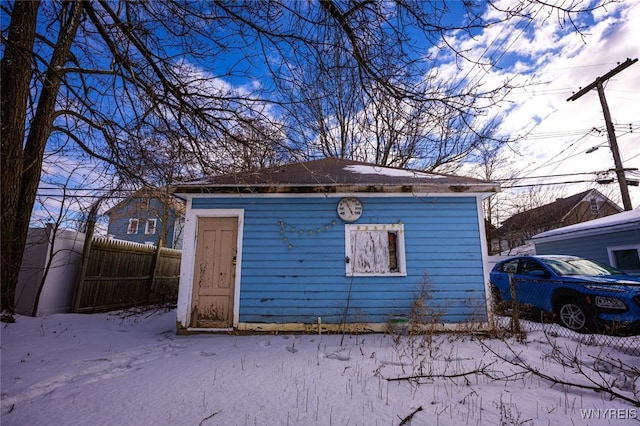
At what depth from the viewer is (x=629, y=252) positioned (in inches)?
363

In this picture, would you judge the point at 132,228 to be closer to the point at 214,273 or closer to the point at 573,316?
the point at 214,273

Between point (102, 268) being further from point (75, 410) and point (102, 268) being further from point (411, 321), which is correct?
point (411, 321)

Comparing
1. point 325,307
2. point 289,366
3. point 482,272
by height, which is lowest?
point 289,366

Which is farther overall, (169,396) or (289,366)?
(289,366)

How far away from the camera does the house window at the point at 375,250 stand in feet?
19.5

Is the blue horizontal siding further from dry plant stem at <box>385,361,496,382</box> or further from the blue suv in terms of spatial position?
Result: dry plant stem at <box>385,361,496,382</box>

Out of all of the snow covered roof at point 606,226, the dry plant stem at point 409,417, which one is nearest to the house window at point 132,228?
the dry plant stem at point 409,417

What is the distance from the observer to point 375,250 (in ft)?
19.8

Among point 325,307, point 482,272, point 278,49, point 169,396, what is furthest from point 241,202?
point 482,272

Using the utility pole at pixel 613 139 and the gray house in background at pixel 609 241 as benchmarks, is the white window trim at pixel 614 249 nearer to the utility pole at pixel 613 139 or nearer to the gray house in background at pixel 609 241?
the gray house in background at pixel 609 241

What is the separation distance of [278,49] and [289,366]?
3853mm

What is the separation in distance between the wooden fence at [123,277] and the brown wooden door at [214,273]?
3.28 metres

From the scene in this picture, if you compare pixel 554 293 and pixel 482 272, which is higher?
pixel 482 272

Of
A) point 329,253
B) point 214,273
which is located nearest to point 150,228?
point 214,273
